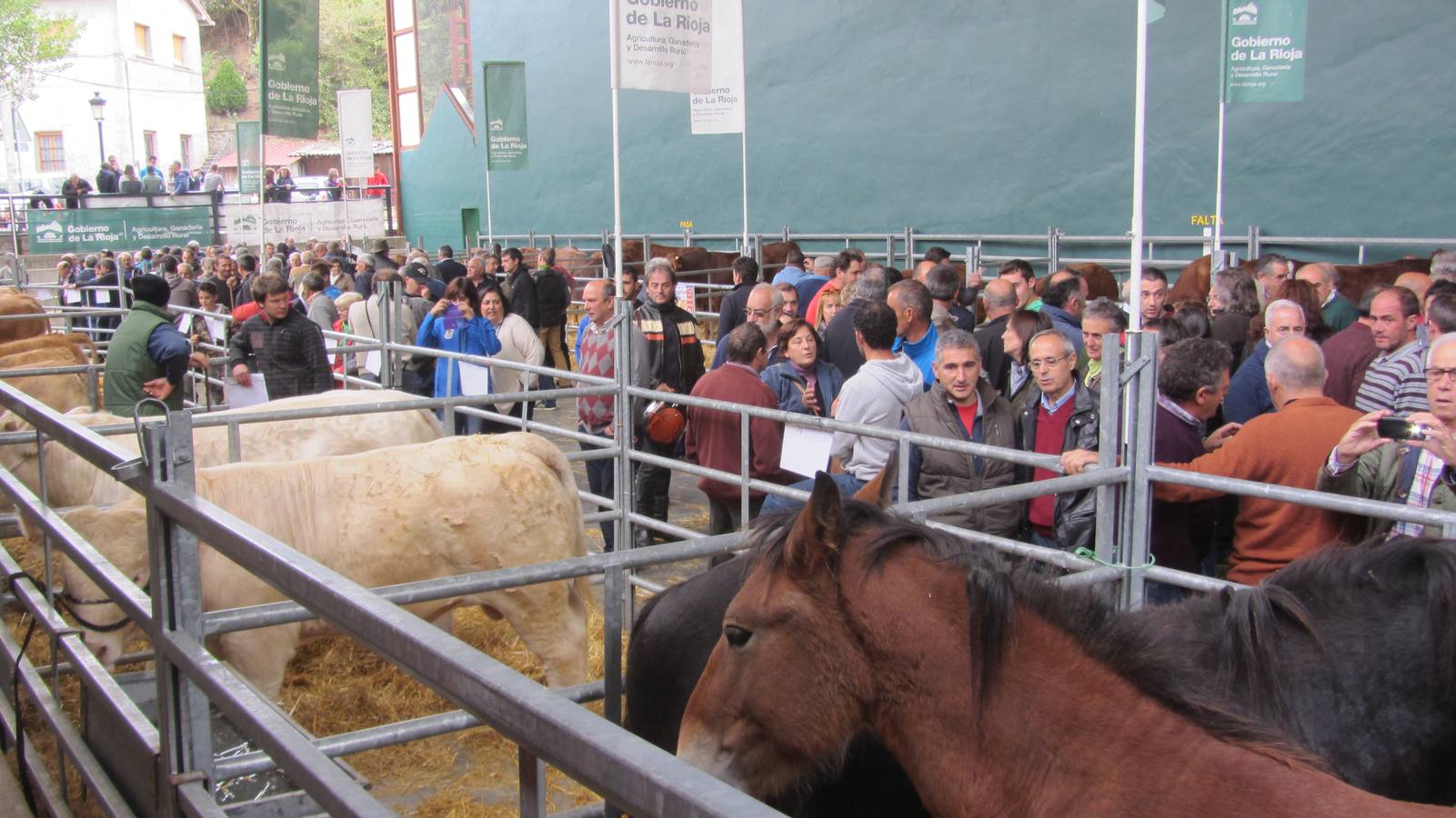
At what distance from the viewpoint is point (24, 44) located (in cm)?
4938

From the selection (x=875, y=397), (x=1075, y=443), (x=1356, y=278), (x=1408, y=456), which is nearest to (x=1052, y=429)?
(x=1075, y=443)

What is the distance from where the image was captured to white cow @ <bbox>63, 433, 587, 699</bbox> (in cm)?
552

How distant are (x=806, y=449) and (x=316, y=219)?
45.4 feet

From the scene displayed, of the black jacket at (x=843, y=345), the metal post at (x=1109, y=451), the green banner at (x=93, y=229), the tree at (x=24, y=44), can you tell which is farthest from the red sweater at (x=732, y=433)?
the tree at (x=24, y=44)

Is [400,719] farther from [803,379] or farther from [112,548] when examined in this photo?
[803,379]

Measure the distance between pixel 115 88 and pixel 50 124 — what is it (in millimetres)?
3376

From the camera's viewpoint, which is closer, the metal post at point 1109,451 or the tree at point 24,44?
the metal post at point 1109,451

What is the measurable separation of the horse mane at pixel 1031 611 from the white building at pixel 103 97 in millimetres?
58399

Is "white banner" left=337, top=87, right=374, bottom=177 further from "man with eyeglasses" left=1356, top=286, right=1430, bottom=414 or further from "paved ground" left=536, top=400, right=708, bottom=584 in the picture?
"man with eyeglasses" left=1356, top=286, right=1430, bottom=414

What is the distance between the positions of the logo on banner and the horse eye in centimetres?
2858

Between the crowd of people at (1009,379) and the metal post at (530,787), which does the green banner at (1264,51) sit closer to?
the crowd of people at (1009,379)

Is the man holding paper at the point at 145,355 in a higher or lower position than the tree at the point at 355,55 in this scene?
lower

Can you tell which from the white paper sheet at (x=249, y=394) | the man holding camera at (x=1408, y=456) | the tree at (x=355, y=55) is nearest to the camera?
the man holding camera at (x=1408, y=456)

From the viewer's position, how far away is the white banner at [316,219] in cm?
1672
